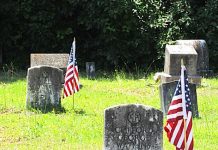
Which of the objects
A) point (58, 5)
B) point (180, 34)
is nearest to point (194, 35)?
point (180, 34)

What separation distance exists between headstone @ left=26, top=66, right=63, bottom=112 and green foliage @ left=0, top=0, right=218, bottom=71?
8.13m

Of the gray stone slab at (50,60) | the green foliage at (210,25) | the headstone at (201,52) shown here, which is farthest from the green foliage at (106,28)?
the gray stone slab at (50,60)

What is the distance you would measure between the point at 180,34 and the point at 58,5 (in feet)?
15.9

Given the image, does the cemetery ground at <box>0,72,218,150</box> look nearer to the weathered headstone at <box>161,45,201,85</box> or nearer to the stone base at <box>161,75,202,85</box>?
the stone base at <box>161,75,202,85</box>

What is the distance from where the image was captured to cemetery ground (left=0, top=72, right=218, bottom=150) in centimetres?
920

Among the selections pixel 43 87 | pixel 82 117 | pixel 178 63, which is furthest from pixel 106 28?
pixel 82 117

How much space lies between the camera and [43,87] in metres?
11.8

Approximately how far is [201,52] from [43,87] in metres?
7.78

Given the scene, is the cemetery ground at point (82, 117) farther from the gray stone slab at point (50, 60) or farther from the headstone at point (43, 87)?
the gray stone slab at point (50, 60)

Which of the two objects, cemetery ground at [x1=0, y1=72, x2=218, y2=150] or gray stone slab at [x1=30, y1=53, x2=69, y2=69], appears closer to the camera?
cemetery ground at [x1=0, y1=72, x2=218, y2=150]

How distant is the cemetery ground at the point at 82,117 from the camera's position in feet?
30.2

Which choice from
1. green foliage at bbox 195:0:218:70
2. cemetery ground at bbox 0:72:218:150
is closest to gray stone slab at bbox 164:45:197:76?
cemetery ground at bbox 0:72:218:150

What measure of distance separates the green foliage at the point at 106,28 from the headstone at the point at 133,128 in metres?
12.6

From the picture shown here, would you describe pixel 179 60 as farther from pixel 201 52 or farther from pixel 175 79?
pixel 201 52
